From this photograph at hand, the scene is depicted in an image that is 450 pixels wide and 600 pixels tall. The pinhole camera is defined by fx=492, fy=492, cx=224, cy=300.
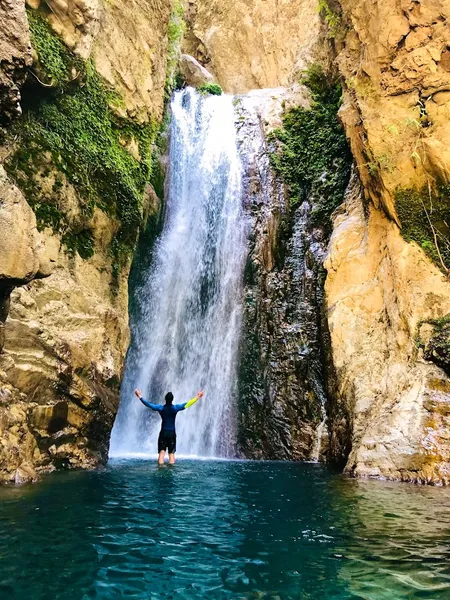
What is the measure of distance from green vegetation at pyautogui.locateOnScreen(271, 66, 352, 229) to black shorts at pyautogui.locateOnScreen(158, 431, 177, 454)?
8.38m

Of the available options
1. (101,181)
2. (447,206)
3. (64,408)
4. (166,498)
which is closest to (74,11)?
(101,181)

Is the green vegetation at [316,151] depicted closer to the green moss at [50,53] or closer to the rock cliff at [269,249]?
the rock cliff at [269,249]

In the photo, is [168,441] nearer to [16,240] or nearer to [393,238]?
[16,240]

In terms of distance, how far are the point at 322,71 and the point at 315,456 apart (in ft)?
49.2

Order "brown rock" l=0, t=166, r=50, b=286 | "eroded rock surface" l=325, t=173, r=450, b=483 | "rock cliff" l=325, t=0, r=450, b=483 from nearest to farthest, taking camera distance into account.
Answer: "brown rock" l=0, t=166, r=50, b=286 → "eroded rock surface" l=325, t=173, r=450, b=483 → "rock cliff" l=325, t=0, r=450, b=483

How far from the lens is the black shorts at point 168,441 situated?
10.1 metres

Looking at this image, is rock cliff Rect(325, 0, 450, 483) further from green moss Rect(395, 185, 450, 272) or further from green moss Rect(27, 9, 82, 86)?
green moss Rect(27, 9, 82, 86)

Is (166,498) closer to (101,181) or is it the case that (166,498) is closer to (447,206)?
(101,181)

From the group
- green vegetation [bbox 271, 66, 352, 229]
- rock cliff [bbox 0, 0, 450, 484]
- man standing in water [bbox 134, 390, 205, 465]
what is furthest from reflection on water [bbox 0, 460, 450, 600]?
green vegetation [bbox 271, 66, 352, 229]

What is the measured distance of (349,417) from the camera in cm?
1083

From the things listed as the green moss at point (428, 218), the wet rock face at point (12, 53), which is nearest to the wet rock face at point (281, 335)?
the green moss at point (428, 218)

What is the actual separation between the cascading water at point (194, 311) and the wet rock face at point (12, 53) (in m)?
8.66

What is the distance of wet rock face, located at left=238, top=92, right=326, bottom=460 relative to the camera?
13.2 metres

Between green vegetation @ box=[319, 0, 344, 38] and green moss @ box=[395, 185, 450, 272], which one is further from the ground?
green vegetation @ box=[319, 0, 344, 38]
